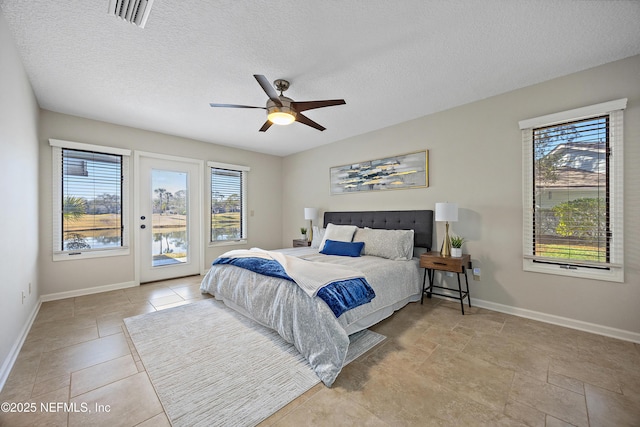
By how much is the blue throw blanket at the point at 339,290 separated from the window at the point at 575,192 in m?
2.04

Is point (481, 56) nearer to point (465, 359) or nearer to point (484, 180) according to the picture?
point (484, 180)

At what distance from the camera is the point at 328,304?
206 cm

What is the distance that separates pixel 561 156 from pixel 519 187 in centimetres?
47

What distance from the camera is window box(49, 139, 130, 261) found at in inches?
142

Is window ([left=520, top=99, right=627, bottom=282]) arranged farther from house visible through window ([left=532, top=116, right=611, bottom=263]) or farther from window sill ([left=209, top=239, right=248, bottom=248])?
window sill ([left=209, top=239, right=248, bottom=248])

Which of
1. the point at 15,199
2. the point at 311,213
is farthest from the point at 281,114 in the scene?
the point at 311,213

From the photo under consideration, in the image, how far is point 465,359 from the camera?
6.89 feet

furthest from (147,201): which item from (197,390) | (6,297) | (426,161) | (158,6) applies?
(426,161)

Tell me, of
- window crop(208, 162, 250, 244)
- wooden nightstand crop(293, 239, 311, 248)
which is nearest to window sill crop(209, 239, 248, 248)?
window crop(208, 162, 250, 244)

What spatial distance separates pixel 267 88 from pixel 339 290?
6.22ft

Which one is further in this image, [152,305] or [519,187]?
[152,305]

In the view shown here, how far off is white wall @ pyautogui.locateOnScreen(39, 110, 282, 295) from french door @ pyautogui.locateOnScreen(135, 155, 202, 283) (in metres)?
0.15

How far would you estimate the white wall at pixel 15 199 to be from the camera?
6.29 ft

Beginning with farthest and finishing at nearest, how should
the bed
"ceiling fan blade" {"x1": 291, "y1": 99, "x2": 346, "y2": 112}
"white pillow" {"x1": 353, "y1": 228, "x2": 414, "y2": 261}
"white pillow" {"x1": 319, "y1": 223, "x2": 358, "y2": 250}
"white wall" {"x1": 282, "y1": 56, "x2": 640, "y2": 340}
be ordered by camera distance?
"white pillow" {"x1": 319, "y1": 223, "x2": 358, "y2": 250}, "white pillow" {"x1": 353, "y1": 228, "x2": 414, "y2": 261}, "ceiling fan blade" {"x1": 291, "y1": 99, "x2": 346, "y2": 112}, "white wall" {"x1": 282, "y1": 56, "x2": 640, "y2": 340}, the bed
